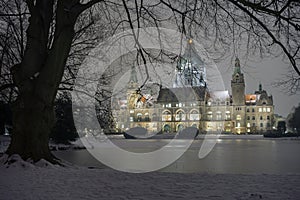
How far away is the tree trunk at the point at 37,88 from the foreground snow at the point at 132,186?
1.04 meters

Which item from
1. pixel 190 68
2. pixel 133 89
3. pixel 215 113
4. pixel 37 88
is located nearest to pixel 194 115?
pixel 215 113

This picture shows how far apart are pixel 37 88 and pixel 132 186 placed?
15.6ft

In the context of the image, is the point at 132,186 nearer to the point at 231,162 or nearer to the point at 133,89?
the point at 133,89

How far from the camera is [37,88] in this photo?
33.8 ft

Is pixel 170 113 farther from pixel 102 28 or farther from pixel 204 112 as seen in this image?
pixel 102 28

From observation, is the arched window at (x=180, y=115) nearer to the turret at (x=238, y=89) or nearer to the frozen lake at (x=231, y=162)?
the turret at (x=238, y=89)

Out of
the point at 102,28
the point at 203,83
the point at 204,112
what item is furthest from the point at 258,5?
the point at 204,112

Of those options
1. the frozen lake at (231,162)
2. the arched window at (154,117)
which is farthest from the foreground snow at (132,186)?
the arched window at (154,117)

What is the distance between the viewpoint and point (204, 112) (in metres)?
118

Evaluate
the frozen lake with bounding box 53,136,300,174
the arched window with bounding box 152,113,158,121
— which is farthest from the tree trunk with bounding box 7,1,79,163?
the arched window with bounding box 152,113,158,121

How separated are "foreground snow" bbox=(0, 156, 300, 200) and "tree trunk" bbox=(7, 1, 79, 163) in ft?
3.41

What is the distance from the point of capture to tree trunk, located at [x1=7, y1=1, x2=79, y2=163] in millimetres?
10203

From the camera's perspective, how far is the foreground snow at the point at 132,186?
6.16 meters

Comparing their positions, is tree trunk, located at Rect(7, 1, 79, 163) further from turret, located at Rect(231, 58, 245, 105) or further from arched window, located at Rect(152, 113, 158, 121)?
turret, located at Rect(231, 58, 245, 105)
